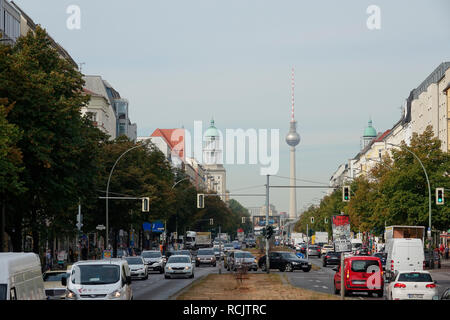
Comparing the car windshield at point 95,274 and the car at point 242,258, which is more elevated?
the car windshield at point 95,274

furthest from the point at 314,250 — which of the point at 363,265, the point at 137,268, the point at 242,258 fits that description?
the point at 363,265

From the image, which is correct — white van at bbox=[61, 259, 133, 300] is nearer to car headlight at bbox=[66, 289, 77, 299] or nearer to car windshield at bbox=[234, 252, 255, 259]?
car headlight at bbox=[66, 289, 77, 299]

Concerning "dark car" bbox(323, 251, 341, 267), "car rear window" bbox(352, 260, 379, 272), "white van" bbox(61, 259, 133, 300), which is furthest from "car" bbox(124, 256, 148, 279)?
"white van" bbox(61, 259, 133, 300)

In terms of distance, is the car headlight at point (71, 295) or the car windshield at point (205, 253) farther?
the car windshield at point (205, 253)

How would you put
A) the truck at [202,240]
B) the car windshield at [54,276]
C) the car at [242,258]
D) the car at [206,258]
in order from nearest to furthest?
the car windshield at [54,276]
the car at [242,258]
the car at [206,258]
the truck at [202,240]

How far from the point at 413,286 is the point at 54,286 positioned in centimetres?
1192

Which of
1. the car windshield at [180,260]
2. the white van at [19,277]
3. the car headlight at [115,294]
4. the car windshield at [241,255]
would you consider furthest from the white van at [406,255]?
the white van at [19,277]

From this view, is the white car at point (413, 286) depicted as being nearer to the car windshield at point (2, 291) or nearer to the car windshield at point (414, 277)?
the car windshield at point (414, 277)

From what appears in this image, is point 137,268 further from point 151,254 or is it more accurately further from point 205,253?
point 205,253

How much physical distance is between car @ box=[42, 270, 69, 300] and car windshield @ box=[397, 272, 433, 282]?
10907 mm

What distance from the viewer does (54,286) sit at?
98.9 ft

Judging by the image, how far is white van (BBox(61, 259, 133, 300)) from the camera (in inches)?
961

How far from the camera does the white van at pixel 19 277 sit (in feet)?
49.9
